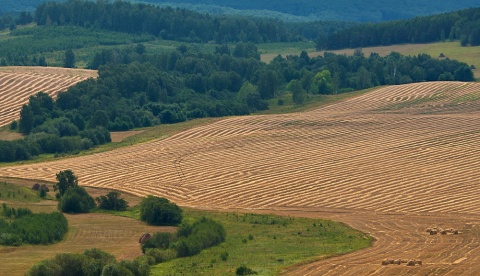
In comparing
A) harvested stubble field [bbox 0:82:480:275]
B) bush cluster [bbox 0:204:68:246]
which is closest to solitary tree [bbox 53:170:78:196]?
harvested stubble field [bbox 0:82:480:275]

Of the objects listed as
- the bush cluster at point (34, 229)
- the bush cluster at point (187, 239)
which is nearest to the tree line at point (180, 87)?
the bush cluster at point (34, 229)

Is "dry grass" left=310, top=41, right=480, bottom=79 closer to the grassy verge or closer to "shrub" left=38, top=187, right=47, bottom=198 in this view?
"shrub" left=38, top=187, right=47, bottom=198

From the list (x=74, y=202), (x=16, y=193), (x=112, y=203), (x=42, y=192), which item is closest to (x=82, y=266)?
(x=74, y=202)

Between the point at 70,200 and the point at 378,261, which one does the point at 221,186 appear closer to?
the point at 70,200

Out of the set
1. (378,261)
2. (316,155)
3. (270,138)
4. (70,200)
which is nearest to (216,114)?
(270,138)

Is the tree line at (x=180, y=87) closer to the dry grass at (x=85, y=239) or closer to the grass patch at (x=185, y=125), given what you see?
the grass patch at (x=185, y=125)

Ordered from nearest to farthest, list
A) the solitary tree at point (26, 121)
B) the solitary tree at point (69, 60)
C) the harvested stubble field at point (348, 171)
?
the harvested stubble field at point (348, 171), the solitary tree at point (26, 121), the solitary tree at point (69, 60)
